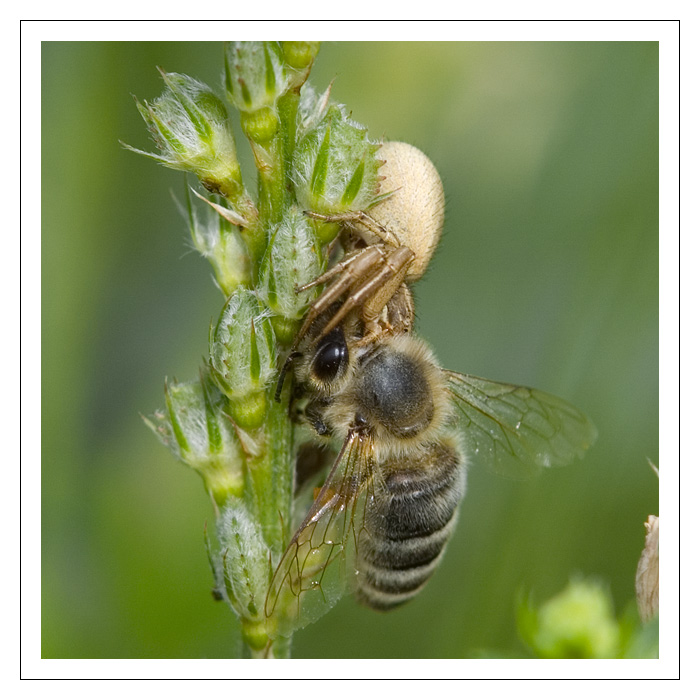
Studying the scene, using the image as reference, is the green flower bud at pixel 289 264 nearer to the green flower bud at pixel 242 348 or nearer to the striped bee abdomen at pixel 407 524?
the green flower bud at pixel 242 348

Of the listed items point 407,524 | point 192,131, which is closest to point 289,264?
point 192,131

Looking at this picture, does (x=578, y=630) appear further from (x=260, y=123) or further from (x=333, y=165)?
(x=260, y=123)

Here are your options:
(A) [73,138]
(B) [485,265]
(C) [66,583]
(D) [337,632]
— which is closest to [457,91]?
(B) [485,265]

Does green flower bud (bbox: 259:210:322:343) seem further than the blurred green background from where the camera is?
No

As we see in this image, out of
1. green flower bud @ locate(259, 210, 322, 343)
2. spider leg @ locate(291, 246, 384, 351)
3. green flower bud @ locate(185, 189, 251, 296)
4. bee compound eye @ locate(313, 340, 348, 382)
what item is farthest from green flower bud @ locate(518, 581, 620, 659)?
green flower bud @ locate(185, 189, 251, 296)

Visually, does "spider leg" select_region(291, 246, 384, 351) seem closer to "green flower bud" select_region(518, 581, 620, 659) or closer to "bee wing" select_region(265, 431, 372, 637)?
"bee wing" select_region(265, 431, 372, 637)
